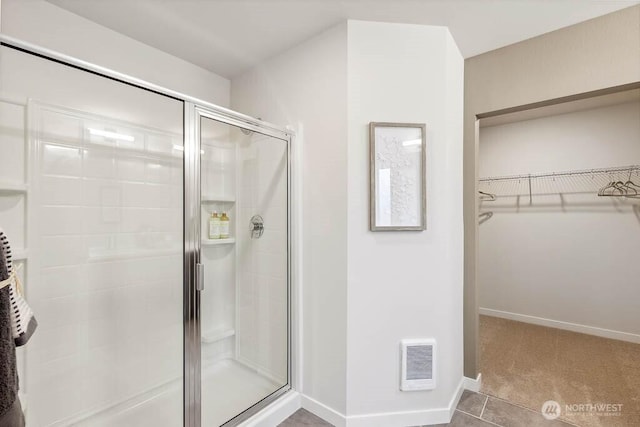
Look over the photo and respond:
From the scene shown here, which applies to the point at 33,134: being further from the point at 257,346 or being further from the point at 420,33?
the point at 420,33

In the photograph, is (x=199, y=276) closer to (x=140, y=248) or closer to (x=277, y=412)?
(x=140, y=248)

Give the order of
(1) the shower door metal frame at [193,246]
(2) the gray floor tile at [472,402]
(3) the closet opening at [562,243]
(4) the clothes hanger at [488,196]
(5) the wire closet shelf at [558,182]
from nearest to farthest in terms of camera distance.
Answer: (1) the shower door metal frame at [193,246] → (2) the gray floor tile at [472,402] → (3) the closet opening at [562,243] → (5) the wire closet shelf at [558,182] → (4) the clothes hanger at [488,196]

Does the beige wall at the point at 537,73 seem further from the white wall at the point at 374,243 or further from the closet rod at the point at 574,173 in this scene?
the closet rod at the point at 574,173

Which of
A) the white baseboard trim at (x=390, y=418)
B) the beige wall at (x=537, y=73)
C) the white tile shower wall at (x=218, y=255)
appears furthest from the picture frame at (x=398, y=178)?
the white baseboard trim at (x=390, y=418)

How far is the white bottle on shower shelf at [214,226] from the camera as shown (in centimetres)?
193

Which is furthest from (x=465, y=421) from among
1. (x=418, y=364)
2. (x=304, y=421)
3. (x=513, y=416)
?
(x=304, y=421)

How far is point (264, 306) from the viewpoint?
2129 mm

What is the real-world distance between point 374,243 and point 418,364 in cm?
79

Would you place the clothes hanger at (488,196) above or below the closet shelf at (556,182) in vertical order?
below

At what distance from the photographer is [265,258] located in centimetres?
211

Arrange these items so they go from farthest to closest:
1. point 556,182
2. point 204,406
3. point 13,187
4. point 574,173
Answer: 1. point 556,182
2. point 574,173
3. point 204,406
4. point 13,187

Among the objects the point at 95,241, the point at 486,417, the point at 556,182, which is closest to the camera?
the point at 95,241

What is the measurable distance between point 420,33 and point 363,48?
371mm

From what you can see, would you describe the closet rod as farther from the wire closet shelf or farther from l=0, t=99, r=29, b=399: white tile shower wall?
l=0, t=99, r=29, b=399: white tile shower wall
